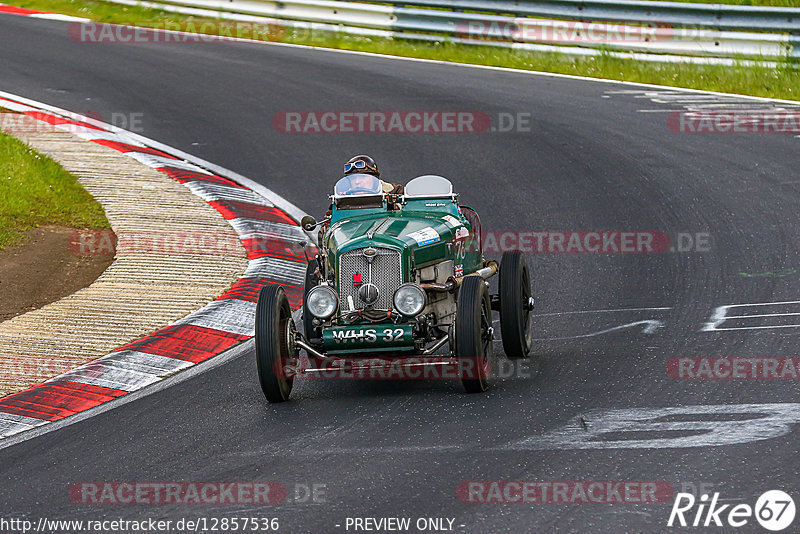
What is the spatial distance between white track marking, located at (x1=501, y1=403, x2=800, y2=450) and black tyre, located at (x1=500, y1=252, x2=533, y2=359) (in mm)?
1423

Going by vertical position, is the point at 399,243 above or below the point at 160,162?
below

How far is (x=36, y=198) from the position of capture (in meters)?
13.0

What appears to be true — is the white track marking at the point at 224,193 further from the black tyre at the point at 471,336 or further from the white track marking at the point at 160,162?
the black tyre at the point at 471,336

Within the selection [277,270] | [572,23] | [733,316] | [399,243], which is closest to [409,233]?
[399,243]

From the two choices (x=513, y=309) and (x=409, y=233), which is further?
(x=513, y=309)

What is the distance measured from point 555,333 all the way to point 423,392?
184cm

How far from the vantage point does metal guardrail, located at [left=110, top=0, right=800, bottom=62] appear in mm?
18438

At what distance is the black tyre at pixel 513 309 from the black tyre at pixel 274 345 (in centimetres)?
157

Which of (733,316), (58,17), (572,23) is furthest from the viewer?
(58,17)

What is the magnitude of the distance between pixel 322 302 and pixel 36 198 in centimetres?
629

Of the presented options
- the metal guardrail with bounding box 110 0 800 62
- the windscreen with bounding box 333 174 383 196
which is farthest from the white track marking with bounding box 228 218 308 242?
the metal guardrail with bounding box 110 0 800 62

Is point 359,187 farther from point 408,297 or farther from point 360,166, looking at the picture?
point 408,297

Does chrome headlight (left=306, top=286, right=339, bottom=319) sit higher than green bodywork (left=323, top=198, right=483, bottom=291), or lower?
lower

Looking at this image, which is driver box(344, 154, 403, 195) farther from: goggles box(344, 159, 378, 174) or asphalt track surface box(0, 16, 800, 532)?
asphalt track surface box(0, 16, 800, 532)
